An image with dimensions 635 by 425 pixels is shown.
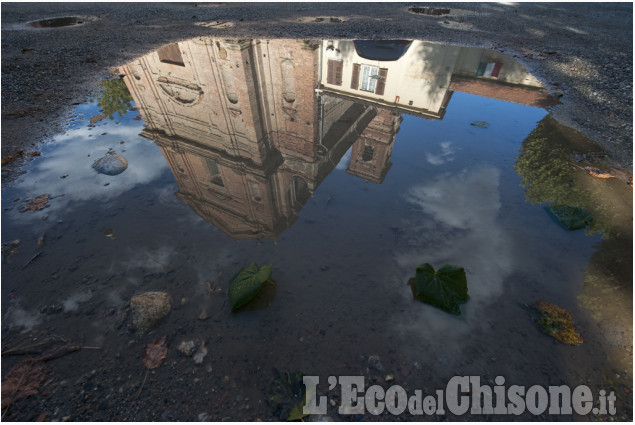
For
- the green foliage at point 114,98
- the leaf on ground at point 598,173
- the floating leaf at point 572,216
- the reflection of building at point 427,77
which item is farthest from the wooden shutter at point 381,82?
the green foliage at point 114,98

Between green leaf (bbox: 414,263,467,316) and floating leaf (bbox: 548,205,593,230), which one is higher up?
green leaf (bbox: 414,263,467,316)

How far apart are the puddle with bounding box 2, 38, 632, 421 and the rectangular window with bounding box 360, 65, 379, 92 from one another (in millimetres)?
4439

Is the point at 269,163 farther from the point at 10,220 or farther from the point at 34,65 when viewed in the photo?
the point at 34,65

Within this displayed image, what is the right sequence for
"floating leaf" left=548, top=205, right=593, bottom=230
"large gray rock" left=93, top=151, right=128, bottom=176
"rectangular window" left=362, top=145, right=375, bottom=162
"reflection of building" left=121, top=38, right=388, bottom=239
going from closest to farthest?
1. "floating leaf" left=548, top=205, right=593, bottom=230
2. "reflection of building" left=121, top=38, right=388, bottom=239
3. "rectangular window" left=362, top=145, right=375, bottom=162
4. "large gray rock" left=93, top=151, right=128, bottom=176

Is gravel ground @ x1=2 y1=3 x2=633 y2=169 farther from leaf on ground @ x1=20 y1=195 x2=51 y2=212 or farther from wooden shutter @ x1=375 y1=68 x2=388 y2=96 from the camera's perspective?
wooden shutter @ x1=375 y1=68 x2=388 y2=96

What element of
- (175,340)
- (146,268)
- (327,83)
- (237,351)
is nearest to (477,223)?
(237,351)

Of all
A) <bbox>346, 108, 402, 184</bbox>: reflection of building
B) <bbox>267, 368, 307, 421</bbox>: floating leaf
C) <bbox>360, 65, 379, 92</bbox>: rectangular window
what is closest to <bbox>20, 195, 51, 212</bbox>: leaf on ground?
<bbox>267, 368, 307, 421</bbox>: floating leaf

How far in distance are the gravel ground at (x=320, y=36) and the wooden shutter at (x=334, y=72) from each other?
116 inches

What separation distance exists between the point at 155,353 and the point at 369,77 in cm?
1239

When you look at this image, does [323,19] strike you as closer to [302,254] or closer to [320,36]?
[320,36]

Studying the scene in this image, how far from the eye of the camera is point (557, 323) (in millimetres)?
3113

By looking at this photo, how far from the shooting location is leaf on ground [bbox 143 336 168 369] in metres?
2.76

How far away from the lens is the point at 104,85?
8.26 metres

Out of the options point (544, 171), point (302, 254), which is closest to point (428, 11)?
Answer: point (544, 171)
